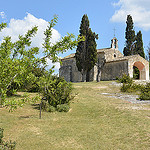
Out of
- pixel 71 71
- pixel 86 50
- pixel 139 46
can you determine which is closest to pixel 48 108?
pixel 86 50

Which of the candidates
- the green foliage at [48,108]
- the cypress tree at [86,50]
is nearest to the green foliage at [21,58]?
the green foliage at [48,108]

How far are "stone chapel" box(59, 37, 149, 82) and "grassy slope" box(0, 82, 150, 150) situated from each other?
816 inches

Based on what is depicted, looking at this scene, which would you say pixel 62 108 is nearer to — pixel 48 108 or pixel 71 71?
pixel 48 108

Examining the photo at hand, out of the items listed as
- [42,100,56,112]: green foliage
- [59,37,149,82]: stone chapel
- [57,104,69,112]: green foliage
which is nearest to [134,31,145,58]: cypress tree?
[59,37,149,82]: stone chapel

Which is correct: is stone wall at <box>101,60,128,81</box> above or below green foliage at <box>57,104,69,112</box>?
above

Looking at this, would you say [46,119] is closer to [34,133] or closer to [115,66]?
[34,133]

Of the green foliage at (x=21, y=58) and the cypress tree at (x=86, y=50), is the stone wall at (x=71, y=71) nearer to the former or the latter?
the cypress tree at (x=86, y=50)

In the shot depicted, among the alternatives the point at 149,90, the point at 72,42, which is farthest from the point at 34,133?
the point at 149,90

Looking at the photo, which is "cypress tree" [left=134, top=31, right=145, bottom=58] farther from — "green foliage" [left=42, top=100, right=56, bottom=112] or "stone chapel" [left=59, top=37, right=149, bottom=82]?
→ "green foliage" [left=42, top=100, right=56, bottom=112]

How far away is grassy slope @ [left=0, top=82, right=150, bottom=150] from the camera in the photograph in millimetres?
5566

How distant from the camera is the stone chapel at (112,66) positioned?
29142 millimetres

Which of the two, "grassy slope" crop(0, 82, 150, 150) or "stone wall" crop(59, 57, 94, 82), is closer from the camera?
"grassy slope" crop(0, 82, 150, 150)

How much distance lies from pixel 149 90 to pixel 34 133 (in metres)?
11.6

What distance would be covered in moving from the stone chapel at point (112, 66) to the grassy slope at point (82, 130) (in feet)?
68.0
